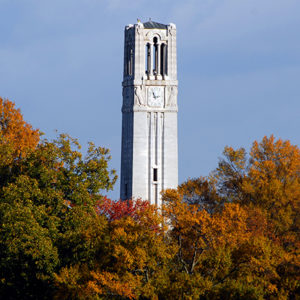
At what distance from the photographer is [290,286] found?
48.2 m

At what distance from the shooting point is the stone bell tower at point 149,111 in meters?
87.9

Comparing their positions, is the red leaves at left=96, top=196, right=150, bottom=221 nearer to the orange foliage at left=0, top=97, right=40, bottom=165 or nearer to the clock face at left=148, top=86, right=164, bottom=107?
the orange foliage at left=0, top=97, right=40, bottom=165

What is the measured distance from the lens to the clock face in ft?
291

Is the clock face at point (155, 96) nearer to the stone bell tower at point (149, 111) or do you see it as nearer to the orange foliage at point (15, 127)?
the stone bell tower at point (149, 111)

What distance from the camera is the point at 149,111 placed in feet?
291

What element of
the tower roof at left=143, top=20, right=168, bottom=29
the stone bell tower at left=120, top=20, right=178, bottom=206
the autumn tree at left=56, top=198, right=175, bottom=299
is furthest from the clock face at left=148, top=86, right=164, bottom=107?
the autumn tree at left=56, top=198, right=175, bottom=299

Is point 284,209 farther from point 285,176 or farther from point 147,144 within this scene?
point 147,144

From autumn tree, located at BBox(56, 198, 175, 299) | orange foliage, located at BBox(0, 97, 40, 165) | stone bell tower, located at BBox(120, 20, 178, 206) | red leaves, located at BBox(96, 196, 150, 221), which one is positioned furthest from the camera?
stone bell tower, located at BBox(120, 20, 178, 206)

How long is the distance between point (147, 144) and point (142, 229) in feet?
135

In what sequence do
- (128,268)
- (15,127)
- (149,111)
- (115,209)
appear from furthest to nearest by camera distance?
(149,111)
(115,209)
(15,127)
(128,268)

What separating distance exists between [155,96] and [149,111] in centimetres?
154

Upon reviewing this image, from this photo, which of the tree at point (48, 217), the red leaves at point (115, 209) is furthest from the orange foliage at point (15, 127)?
the tree at point (48, 217)

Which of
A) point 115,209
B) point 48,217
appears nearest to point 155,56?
point 115,209

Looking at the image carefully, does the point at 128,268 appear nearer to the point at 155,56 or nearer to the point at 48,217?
the point at 48,217
